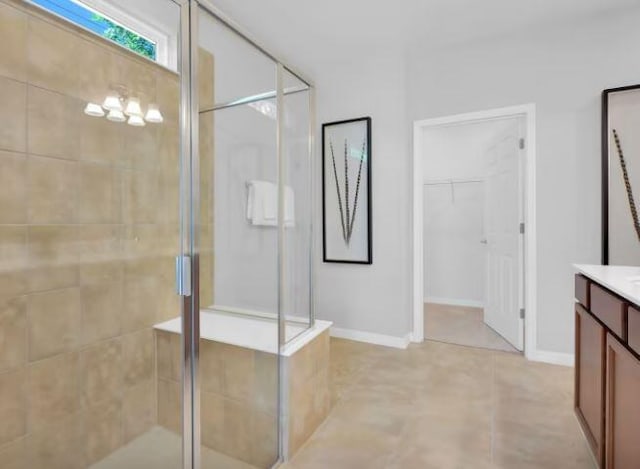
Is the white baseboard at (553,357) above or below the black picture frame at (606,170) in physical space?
below

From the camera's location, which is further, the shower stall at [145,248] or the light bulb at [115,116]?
the light bulb at [115,116]

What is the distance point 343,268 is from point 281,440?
6.09ft

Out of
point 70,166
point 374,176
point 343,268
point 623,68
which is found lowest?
point 343,268

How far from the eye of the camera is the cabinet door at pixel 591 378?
137 cm

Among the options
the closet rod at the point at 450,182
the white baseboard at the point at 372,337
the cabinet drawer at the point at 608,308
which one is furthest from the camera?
the closet rod at the point at 450,182

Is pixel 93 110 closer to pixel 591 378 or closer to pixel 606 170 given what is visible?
pixel 591 378

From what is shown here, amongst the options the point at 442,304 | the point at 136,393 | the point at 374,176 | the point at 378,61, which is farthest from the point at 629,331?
the point at 442,304

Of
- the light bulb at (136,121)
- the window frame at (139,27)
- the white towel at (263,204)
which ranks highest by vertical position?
the window frame at (139,27)

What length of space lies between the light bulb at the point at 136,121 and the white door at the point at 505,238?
2.77 meters

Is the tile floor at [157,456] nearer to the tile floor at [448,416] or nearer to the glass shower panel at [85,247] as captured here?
the glass shower panel at [85,247]

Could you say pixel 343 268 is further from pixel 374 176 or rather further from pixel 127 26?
pixel 127 26

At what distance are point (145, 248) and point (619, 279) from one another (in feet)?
7.09

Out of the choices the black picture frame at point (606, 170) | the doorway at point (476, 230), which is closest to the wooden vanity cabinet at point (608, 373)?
the black picture frame at point (606, 170)

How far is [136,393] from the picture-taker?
1.73 meters
